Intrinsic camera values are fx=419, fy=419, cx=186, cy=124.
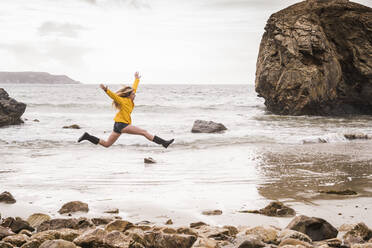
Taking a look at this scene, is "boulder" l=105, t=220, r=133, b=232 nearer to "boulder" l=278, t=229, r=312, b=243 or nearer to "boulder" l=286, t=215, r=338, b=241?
"boulder" l=278, t=229, r=312, b=243

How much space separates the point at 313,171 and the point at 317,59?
61.8 ft

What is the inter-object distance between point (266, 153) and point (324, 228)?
7.28 m

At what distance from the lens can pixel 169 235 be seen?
4125 mm

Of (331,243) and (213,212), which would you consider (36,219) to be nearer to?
(213,212)

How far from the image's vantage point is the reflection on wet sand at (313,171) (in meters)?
6.88

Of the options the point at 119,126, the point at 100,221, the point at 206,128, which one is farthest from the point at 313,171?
the point at 206,128

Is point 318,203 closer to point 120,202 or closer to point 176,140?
point 120,202

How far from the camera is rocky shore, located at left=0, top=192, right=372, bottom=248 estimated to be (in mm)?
4094

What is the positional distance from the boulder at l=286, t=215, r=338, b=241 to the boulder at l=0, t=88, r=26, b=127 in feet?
59.3

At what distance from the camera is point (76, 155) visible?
11.8 m

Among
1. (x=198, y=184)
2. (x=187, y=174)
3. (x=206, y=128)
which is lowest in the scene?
(x=206, y=128)

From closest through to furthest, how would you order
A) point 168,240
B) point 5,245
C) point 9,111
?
point 5,245 → point 168,240 → point 9,111

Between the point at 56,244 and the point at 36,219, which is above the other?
the point at 56,244

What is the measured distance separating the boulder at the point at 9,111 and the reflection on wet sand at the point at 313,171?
13292 millimetres
